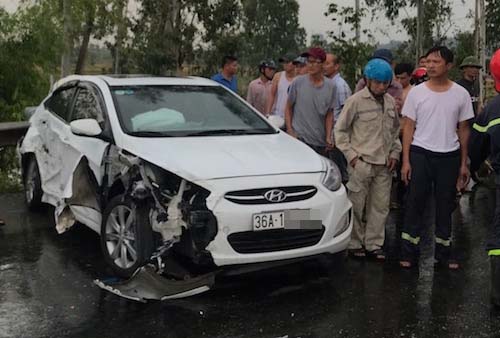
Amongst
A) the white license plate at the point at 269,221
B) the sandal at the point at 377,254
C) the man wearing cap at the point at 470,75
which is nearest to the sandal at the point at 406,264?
the sandal at the point at 377,254

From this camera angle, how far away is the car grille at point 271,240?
4.57 meters

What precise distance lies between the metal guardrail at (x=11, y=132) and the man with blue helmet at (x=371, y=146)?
4.99 meters

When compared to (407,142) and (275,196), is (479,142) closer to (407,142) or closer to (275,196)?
(407,142)

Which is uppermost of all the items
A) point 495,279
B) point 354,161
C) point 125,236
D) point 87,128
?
point 87,128

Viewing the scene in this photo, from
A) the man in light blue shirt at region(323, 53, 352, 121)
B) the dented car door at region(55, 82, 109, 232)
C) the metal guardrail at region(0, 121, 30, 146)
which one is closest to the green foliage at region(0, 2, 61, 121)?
the metal guardrail at region(0, 121, 30, 146)

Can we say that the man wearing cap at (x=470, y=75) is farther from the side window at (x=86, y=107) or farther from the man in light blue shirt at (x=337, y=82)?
the side window at (x=86, y=107)

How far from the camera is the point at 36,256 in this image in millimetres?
5934

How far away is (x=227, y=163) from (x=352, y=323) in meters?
1.44

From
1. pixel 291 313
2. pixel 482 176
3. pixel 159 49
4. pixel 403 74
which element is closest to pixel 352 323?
pixel 291 313

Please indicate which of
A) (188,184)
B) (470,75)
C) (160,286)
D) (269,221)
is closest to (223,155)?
(188,184)

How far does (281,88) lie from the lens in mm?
8500

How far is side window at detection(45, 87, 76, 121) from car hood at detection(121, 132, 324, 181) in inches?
64.0

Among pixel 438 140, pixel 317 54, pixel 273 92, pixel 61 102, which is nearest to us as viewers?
pixel 438 140

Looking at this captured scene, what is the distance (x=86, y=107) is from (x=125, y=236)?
1647 mm
